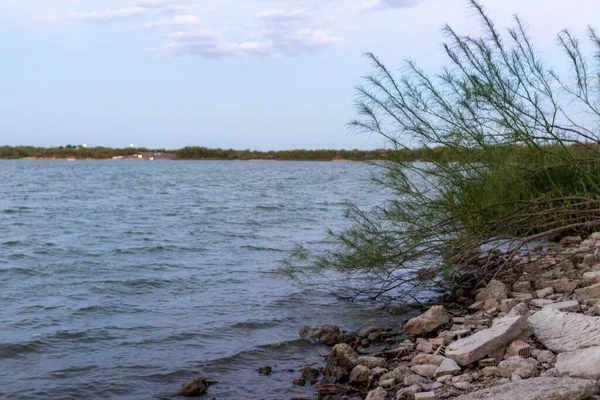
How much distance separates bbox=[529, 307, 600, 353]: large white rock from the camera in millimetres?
4984

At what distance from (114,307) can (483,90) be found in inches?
242

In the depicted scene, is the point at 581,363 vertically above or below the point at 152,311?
above

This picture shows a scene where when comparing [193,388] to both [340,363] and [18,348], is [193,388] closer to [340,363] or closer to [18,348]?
[340,363]

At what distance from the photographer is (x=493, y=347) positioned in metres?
5.21

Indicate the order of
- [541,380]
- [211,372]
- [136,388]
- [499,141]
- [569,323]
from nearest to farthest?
[541,380] → [569,323] → [136,388] → [211,372] → [499,141]

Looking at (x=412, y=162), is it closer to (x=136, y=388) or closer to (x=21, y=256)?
(x=136, y=388)

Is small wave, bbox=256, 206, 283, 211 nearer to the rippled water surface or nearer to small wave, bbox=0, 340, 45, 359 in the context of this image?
the rippled water surface

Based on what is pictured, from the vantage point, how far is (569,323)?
5281 millimetres

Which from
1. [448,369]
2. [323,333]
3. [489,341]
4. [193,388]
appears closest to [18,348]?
[193,388]

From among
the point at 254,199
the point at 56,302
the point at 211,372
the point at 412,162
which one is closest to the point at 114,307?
the point at 56,302

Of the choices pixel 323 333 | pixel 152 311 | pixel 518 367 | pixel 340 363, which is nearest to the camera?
pixel 518 367

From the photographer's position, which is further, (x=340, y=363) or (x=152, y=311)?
(x=152, y=311)

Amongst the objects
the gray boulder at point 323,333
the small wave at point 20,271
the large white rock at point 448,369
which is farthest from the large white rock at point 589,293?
the small wave at point 20,271

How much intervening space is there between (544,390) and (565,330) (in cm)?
139
